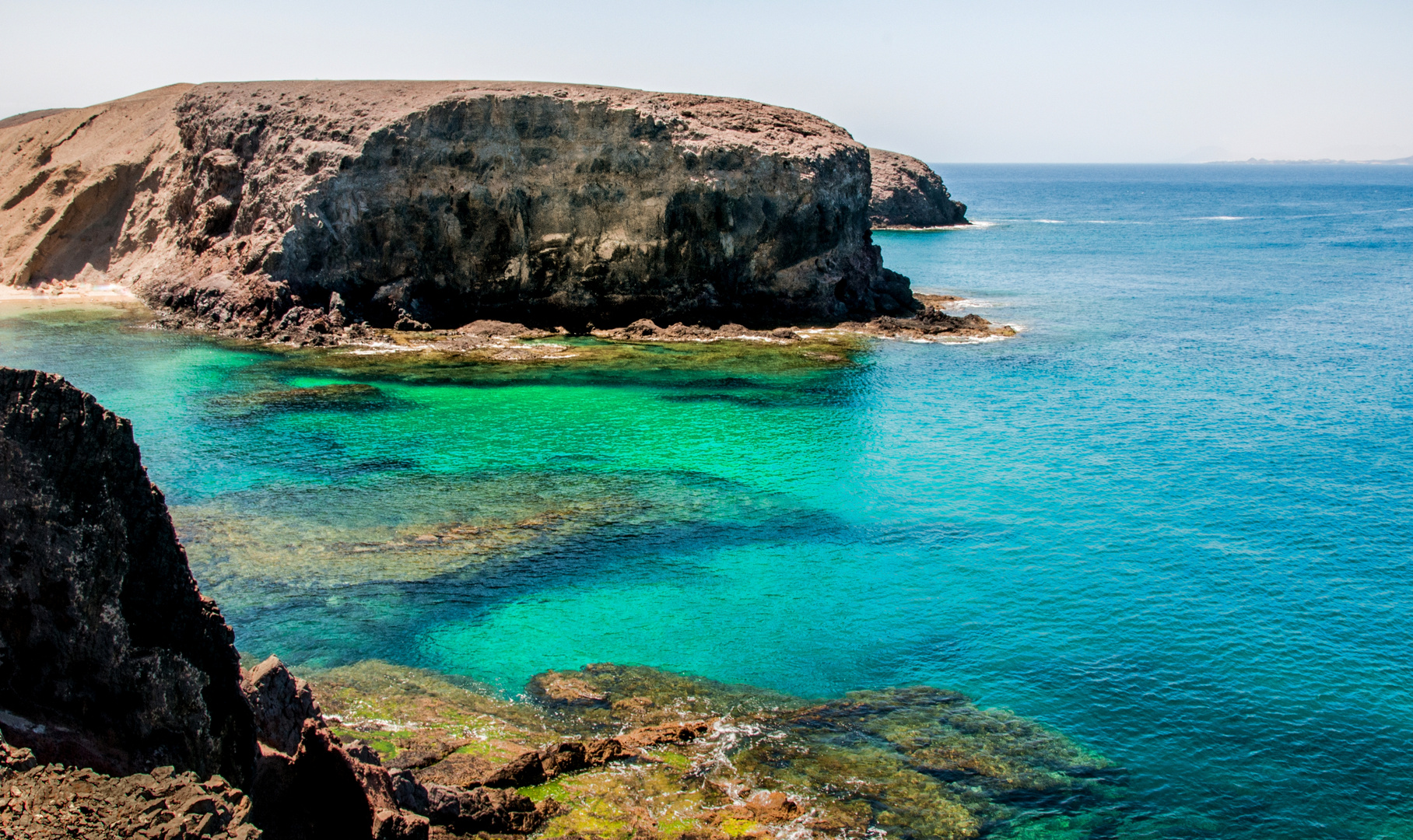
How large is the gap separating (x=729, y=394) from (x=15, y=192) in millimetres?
57906

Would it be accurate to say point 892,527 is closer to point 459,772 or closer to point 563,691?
point 563,691

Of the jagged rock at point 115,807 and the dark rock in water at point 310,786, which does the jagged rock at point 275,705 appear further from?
the jagged rock at point 115,807

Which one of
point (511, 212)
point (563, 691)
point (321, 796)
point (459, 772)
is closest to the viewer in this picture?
point (321, 796)

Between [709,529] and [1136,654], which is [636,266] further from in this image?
[1136,654]

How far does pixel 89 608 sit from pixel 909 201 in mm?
128137

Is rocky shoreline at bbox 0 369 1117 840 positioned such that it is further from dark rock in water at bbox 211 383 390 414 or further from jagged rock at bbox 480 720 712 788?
dark rock in water at bbox 211 383 390 414

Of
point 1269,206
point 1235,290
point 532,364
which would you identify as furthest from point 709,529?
point 1269,206

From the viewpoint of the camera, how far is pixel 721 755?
57.4 ft

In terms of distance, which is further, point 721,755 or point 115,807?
point 721,755

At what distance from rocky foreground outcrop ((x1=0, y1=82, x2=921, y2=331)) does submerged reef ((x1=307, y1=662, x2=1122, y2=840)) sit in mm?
40850

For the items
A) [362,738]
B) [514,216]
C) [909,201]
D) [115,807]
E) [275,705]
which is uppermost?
[909,201]

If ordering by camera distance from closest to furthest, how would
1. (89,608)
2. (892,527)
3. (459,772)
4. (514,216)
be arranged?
(89,608) → (459,772) → (892,527) → (514,216)

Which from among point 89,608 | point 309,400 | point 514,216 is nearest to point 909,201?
point 514,216

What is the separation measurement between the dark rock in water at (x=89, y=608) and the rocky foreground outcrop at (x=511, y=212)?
1854 inches
